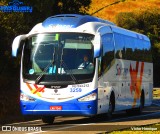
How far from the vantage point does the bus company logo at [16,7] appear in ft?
92.2

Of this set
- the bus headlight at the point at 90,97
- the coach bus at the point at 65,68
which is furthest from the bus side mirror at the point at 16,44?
the bus headlight at the point at 90,97

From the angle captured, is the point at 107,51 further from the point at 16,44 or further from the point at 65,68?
the point at 16,44

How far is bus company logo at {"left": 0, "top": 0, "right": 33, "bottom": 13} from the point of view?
2809 centimetres

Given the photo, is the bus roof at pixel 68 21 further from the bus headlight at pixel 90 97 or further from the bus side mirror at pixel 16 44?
the bus headlight at pixel 90 97

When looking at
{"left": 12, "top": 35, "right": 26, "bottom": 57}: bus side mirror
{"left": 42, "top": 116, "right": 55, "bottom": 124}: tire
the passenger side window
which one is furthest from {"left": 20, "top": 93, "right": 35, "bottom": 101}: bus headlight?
the passenger side window

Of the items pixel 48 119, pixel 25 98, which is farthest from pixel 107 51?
pixel 25 98

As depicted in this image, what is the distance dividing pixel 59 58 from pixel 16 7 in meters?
10.2

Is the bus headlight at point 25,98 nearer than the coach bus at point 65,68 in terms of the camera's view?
No

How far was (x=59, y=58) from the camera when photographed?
19500 mm

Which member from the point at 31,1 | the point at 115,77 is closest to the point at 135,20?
the point at 31,1

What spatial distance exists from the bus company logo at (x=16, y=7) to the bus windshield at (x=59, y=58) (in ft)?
27.7

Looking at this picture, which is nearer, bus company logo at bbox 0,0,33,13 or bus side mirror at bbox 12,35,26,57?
bus side mirror at bbox 12,35,26,57

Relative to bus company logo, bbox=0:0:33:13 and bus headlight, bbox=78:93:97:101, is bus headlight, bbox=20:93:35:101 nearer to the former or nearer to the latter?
bus headlight, bbox=78:93:97:101

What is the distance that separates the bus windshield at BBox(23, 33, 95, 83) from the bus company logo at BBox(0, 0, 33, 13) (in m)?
8.45
